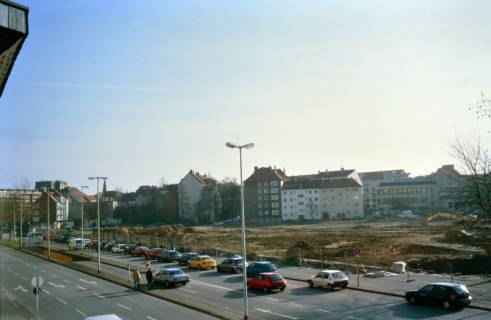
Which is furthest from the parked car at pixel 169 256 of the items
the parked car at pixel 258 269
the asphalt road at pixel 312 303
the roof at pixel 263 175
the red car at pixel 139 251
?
the roof at pixel 263 175

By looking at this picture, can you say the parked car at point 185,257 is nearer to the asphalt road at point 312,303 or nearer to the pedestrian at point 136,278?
the asphalt road at point 312,303

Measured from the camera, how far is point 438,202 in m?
165

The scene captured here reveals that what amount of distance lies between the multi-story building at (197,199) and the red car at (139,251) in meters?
89.4

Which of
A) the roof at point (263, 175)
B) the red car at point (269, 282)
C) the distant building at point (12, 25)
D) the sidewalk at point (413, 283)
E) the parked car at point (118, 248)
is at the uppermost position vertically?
the roof at point (263, 175)

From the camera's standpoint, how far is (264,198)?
484 feet

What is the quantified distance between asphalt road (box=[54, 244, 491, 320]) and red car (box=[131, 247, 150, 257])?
23.8 metres

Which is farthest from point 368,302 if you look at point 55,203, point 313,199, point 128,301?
point 55,203

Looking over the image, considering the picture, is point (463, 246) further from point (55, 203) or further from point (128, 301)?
point (55, 203)

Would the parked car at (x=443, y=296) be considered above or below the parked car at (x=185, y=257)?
above

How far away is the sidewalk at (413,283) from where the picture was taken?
27.2 m

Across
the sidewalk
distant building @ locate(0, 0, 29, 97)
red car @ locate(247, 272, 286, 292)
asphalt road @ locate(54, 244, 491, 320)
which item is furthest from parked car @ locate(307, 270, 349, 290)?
distant building @ locate(0, 0, 29, 97)

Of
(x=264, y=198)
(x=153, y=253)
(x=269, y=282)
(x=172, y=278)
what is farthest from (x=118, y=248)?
(x=264, y=198)

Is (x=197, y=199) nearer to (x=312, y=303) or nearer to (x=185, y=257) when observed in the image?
(x=185, y=257)

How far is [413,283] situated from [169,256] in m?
27.6
